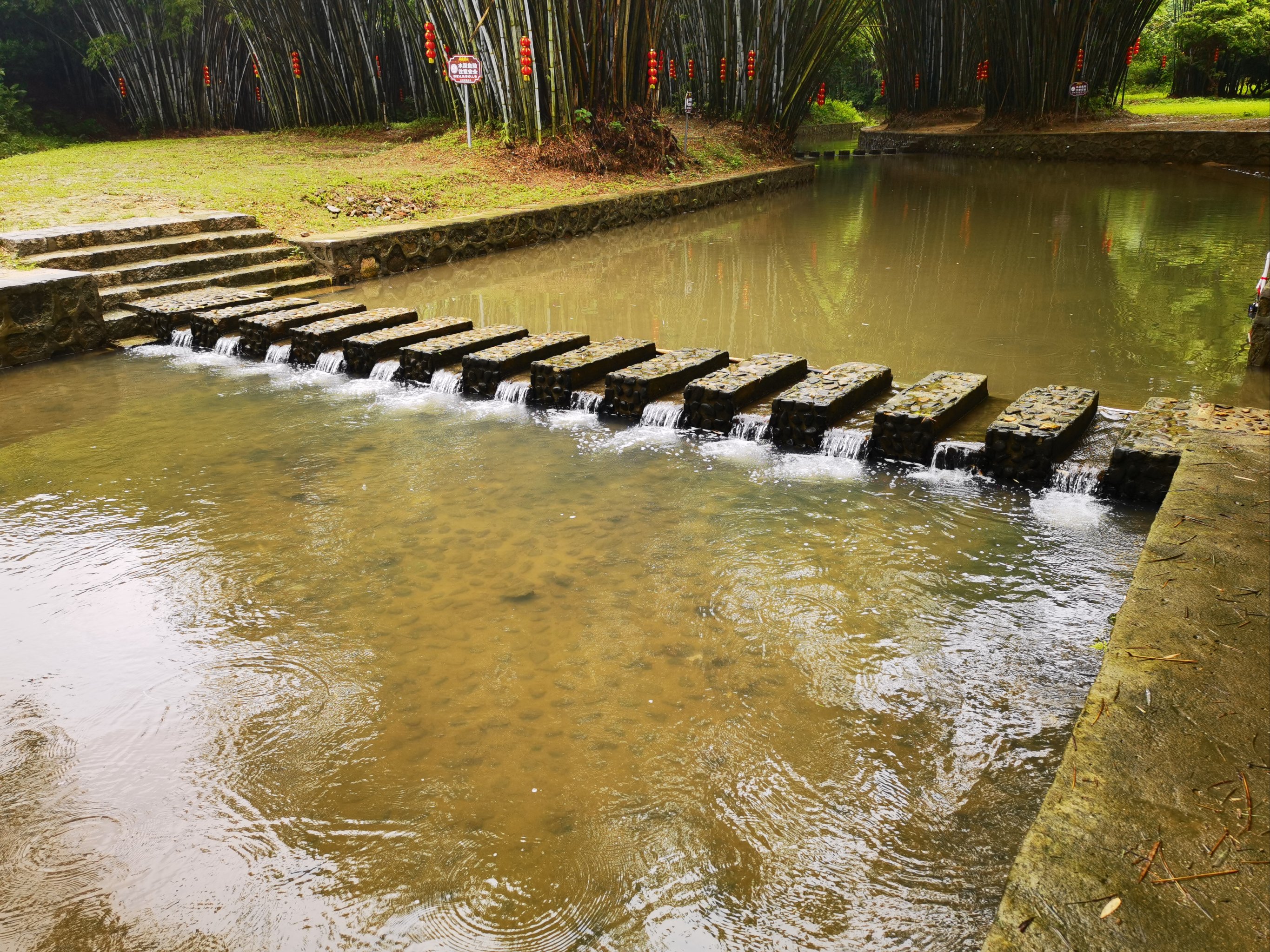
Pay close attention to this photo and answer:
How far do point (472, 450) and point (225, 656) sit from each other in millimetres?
1859

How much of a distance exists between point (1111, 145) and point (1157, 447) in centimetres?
1943

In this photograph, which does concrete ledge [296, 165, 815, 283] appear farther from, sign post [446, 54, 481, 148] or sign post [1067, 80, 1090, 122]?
sign post [1067, 80, 1090, 122]

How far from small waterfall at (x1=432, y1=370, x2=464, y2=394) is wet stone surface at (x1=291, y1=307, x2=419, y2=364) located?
2.89 ft

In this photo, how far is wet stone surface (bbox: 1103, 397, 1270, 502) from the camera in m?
3.49

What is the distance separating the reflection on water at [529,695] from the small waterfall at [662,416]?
389 mm

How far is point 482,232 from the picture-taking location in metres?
10.1

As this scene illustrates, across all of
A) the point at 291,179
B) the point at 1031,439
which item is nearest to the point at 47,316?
the point at 291,179

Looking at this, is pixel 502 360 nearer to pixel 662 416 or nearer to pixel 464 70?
pixel 662 416

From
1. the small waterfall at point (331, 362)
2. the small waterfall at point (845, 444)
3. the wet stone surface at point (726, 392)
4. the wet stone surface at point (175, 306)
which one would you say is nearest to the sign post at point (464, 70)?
the wet stone surface at point (175, 306)

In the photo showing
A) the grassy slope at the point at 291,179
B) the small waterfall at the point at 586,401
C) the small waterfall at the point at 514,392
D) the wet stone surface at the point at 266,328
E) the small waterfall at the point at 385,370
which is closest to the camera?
the small waterfall at the point at 586,401

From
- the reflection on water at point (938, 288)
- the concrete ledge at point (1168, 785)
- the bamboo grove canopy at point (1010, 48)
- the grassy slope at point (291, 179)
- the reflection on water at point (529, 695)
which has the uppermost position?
the bamboo grove canopy at point (1010, 48)

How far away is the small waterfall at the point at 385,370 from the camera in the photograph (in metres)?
5.58

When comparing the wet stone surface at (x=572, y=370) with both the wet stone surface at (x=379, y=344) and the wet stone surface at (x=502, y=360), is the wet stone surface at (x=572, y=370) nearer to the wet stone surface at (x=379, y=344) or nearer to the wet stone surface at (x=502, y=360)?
the wet stone surface at (x=502, y=360)

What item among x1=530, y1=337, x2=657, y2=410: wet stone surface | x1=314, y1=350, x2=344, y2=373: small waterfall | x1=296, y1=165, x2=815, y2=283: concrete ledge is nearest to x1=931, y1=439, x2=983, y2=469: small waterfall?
x1=530, y1=337, x2=657, y2=410: wet stone surface
